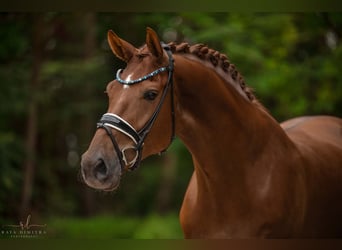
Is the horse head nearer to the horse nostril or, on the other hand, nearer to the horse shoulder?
the horse nostril

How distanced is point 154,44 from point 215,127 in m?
0.52

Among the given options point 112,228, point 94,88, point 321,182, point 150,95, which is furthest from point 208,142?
point 94,88

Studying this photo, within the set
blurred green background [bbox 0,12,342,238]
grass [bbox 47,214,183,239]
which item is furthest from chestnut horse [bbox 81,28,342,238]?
grass [bbox 47,214,183,239]

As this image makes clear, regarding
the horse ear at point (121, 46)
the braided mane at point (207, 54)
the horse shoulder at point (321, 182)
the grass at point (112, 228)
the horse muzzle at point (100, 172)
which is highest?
the horse ear at point (121, 46)

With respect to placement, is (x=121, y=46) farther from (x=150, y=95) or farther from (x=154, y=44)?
(x=150, y=95)

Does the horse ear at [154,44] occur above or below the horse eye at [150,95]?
above

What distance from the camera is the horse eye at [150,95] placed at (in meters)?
2.46

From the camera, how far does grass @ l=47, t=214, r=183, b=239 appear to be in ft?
23.6

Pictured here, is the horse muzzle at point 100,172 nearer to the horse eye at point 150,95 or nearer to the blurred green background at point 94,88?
the horse eye at point 150,95

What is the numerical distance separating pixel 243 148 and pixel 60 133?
6.89 metres

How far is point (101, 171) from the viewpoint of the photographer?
2.34 meters

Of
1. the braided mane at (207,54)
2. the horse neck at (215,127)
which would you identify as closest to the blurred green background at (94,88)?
the braided mane at (207,54)

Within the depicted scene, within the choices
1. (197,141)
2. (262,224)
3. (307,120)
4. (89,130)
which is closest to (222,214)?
(262,224)

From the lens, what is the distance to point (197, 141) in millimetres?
2682
